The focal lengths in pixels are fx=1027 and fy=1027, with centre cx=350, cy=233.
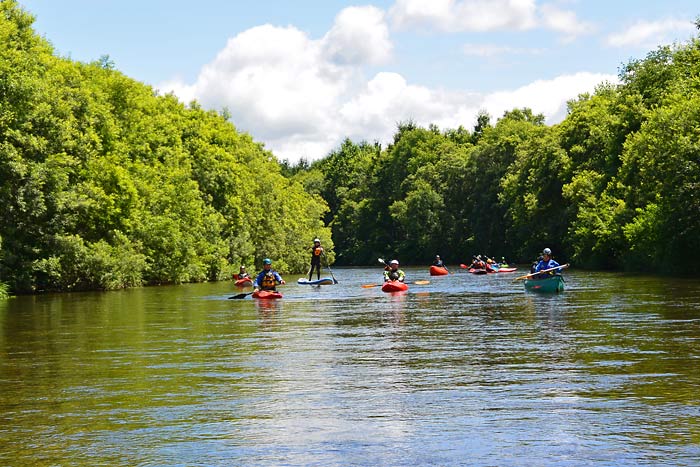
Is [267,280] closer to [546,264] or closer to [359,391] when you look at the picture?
[546,264]

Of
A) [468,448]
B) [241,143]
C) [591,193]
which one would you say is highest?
[241,143]

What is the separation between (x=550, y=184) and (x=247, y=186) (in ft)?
88.9

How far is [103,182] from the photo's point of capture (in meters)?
54.2

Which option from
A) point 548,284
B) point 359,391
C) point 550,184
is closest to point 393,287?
point 548,284

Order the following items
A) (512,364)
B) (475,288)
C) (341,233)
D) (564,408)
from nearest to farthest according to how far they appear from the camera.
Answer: (564,408) → (512,364) → (475,288) → (341,233)

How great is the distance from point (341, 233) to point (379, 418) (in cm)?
13331

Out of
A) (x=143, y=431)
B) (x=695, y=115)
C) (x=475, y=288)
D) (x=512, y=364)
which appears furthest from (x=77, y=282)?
(x=143, y=431)

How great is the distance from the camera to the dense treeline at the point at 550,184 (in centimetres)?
5672

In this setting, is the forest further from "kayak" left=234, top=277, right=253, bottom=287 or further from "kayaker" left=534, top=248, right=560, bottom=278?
"kayaker" left=534, top=248, right=560, bottom=278

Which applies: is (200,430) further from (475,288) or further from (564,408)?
(475,288)

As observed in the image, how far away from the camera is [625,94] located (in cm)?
7625

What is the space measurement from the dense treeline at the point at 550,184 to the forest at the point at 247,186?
0.18 meters

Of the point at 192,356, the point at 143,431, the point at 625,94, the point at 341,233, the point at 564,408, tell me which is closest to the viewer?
the point at 143,431

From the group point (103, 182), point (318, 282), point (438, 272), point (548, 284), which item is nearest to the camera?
point (548, 284)
